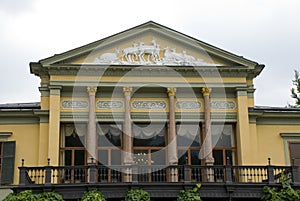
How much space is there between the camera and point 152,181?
68.8 feet

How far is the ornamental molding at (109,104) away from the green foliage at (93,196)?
16.7 feet

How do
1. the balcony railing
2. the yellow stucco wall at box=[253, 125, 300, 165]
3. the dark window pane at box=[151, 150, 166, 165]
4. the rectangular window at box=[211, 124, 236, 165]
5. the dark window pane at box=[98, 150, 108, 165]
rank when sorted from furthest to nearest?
the yellow stucco wall at box=[253, 125, 300, 165], the rectangular window at box=[211, 124, 236, 165], the dark window pane at box=[151, 150, 166, 165], the dark window pane at box=[98, 150, 108, 165], the balcony railing

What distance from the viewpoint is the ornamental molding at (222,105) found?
24125 millimetres

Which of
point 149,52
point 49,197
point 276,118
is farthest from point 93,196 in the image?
point 276,118

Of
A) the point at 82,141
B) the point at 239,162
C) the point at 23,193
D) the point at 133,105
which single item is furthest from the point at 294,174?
the point at 23,193

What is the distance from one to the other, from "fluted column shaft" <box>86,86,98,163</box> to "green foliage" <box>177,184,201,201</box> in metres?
4.75

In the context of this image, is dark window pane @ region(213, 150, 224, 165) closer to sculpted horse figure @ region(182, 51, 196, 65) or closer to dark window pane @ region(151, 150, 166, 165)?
dark window pane @ region(151, 150, 166, 165)

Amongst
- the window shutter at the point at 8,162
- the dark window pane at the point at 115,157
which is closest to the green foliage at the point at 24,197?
the window shutter at the point at 8,162

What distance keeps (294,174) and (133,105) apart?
26.2ft

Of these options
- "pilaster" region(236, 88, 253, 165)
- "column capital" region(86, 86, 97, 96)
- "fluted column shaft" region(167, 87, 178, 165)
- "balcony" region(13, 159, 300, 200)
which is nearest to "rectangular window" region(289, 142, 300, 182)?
"balcony" region(13, 159, 300, 200)

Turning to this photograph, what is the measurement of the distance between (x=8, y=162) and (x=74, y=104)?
4021mm

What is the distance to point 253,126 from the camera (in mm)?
24109

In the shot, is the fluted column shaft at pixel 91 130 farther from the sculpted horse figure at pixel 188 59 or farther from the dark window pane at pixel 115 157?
the sculpted horse figure at pixel 188 59

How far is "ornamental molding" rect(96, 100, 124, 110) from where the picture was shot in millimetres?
23572
